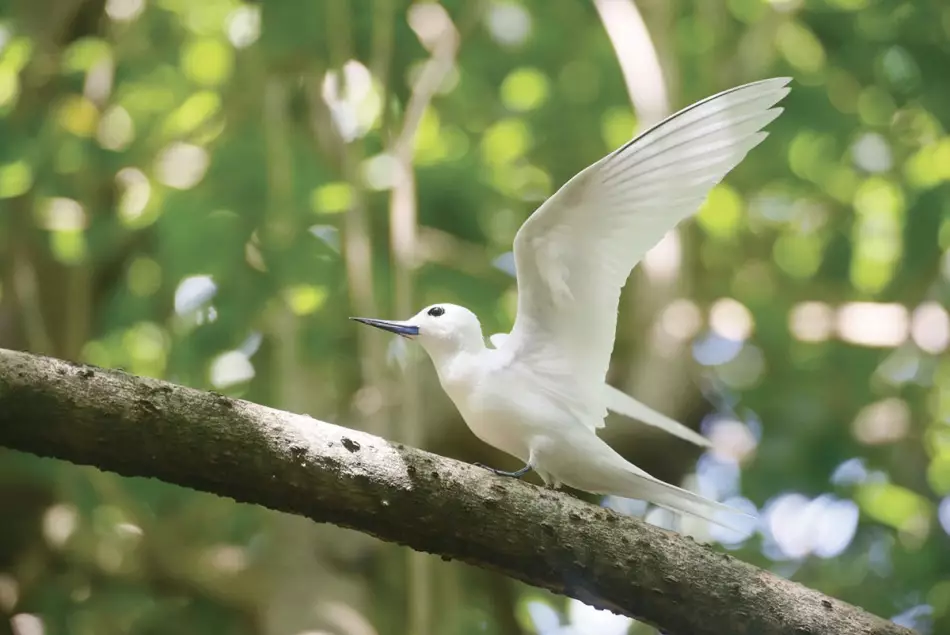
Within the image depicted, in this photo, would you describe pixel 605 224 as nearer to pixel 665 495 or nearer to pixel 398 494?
pixel 665 495

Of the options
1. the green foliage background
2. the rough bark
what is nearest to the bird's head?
the rough bark

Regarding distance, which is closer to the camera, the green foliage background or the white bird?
the white bird

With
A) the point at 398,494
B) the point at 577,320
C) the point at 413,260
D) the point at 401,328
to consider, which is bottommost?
the point at 398,494

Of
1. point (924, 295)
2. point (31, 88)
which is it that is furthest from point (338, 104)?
point (924, 295)

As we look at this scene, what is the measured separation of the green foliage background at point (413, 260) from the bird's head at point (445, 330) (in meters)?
0.75

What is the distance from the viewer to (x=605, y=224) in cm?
146

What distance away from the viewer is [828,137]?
119 inches

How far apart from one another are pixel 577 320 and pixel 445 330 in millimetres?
180

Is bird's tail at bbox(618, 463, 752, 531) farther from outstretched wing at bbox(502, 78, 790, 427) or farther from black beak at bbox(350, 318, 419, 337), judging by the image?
black beak at bbox(350, 318, 419, 337)

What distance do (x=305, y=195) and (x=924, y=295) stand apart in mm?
1582

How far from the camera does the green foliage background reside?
8.21ft

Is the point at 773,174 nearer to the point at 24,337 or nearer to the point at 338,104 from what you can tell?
the point at 338,104

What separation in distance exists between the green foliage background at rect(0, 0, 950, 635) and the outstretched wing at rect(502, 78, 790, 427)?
81 centimetres

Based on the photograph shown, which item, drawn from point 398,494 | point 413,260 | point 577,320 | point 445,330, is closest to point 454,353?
point 445,330
